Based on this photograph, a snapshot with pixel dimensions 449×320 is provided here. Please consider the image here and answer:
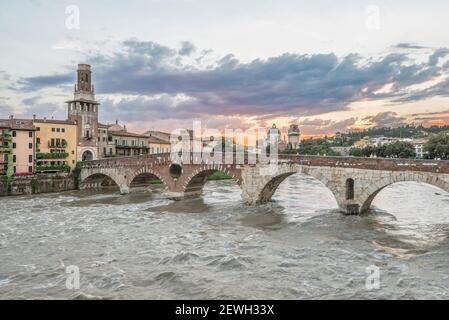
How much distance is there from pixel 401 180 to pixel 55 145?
3804 centimetres

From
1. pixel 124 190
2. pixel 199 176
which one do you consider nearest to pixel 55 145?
pixel 124 190

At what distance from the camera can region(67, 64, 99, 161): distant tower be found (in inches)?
1932

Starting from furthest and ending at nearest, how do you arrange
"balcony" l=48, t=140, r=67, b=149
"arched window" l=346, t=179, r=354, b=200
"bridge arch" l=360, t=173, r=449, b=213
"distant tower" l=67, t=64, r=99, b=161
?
1. "distant tower" l=67, t=64, r=99, b=161
2. "balcony" l=48, t=140, r=67, b=149
3. "arched window" l=346, t=179, r=354, b=200
4. "bridge arch" l=360, t=173, r=449, b=213

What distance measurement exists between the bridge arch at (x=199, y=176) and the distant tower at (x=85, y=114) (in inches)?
730

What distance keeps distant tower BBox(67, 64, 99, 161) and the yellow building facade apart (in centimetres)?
85

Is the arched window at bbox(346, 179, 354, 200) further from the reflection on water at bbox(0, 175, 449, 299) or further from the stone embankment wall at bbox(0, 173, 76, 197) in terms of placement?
the stone embankment wall at bbox(0, 173, 76, 197)

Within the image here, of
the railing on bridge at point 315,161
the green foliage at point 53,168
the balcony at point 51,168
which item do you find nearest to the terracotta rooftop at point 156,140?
the green foliage at point 53,168

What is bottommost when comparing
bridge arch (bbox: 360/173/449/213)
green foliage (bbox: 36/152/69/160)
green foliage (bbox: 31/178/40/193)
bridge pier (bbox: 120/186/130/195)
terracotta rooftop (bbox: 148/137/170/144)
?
bridge pier (bbox: 120/186/130/195)

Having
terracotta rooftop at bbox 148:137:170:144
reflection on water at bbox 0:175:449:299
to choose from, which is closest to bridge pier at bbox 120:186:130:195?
reflection on water at bbox 0:175:449:299

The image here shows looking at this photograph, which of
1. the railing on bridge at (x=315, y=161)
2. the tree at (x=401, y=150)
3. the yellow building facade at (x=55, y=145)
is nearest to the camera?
the railing on bridge at (x=315, y=161)

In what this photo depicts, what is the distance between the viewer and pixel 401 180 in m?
22.5

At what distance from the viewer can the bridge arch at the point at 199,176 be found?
32750mm

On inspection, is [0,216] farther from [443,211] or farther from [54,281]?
[443,211]

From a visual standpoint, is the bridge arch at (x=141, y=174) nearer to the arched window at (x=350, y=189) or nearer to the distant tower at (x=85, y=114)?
the distant tower at (x=85, y=114)
